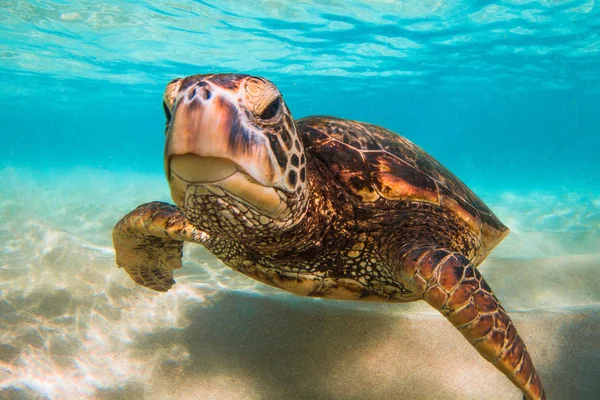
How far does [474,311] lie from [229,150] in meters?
1.77

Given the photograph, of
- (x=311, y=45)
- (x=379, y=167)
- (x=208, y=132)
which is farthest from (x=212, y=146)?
(x=311, y=45)

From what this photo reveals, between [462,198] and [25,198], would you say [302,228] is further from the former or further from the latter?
[25,198]

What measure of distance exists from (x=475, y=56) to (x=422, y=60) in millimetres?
3088

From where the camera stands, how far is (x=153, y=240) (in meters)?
3.77

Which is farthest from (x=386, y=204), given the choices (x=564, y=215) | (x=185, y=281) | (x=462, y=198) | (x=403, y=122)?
(x=403, y=122)

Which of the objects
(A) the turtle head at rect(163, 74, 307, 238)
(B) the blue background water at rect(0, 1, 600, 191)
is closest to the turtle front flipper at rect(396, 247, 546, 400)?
(A) the turtle head at rect(163, 74, 307, 238)

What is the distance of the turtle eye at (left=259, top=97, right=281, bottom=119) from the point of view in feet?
5.62

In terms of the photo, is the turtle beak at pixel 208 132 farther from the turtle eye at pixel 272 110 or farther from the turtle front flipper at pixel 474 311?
the turtle front flipper at pixel 474 311

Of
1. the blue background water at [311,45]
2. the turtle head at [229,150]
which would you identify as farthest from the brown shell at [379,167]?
the blue background water at [311,45]

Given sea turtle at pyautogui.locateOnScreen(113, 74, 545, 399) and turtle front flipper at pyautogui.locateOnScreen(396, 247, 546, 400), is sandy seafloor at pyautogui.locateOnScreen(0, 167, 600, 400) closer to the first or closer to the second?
sea turtle at pyautogui.locateOnScreen(113, 74, 545, 399)

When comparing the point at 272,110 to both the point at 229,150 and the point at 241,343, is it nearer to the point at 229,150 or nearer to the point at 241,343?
the point at 229,150

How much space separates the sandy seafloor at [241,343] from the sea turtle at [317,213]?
0.58 metres

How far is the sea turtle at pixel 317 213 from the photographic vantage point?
62.6 inches

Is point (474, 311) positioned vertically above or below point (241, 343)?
above
